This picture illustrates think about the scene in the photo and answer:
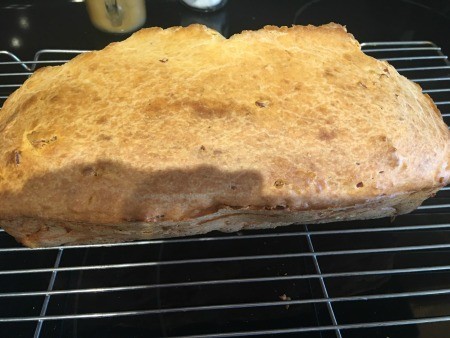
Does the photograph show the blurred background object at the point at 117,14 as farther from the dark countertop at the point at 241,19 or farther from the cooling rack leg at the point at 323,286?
the cooling rack leg at the point at 323,286

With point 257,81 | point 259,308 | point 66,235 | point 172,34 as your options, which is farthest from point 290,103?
point 66,235

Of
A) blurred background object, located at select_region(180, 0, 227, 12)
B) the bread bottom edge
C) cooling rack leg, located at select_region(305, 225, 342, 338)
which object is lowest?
cooling rack leg, located at select_region(305, 225, 342, 338)

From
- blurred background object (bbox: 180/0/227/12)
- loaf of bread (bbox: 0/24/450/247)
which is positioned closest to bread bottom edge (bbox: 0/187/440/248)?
loaf of bread (bbox: 0/24/450/247)

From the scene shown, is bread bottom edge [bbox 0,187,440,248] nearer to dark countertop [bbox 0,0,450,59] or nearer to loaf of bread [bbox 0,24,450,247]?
loaf of bread [bbox 0,24,450,247]

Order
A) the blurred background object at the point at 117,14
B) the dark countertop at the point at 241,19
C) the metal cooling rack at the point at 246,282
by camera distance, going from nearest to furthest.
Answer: the metal cooling rack at the point at 246,282
the blurred background object at the point at 117,14
the dark countertop at the point at 241,19

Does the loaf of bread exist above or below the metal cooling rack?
above

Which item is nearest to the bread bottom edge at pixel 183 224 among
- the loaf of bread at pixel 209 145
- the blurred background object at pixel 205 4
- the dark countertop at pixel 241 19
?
the loaf of bread at pixel 209 145
